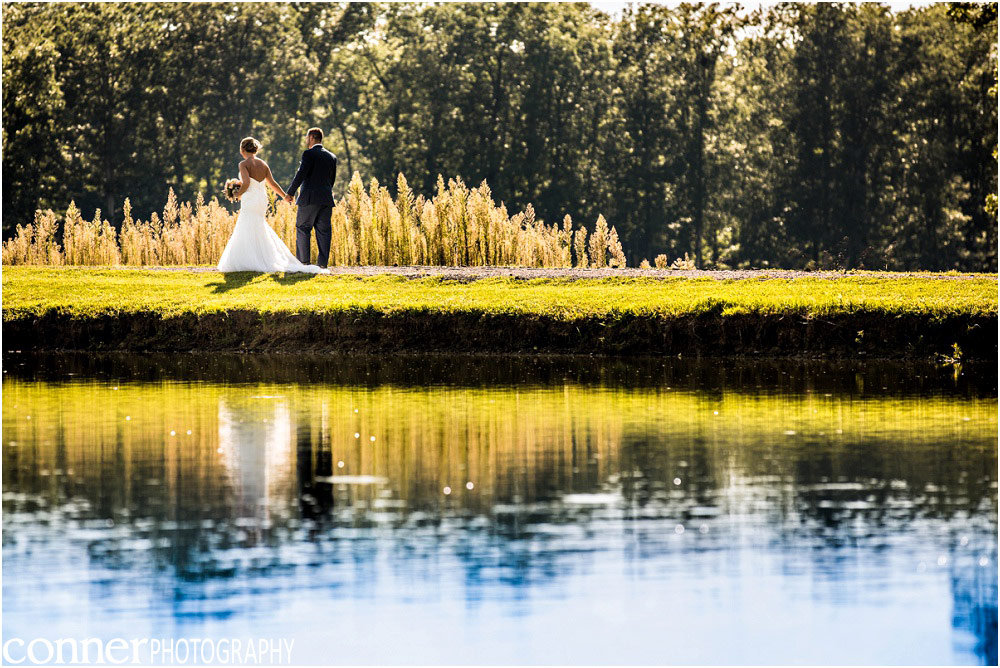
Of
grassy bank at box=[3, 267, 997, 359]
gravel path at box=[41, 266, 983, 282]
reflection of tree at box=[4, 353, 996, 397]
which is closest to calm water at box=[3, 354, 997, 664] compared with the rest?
reflection of tree at box=[4, 353, 996, 397]

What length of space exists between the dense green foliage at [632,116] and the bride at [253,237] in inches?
988

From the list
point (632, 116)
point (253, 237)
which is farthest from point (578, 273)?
point (632, 116)

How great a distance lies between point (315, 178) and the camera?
2031 cm

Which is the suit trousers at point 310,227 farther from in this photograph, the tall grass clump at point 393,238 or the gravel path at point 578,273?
the tall grass clump at point 393,238

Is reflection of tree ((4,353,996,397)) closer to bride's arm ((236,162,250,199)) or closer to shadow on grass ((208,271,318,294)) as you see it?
shadow on grass ((208,271,318,294))

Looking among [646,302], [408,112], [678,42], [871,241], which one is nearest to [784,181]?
[871,241]

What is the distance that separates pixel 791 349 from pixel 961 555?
29.7 feet

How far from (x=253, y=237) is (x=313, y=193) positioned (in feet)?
3.28

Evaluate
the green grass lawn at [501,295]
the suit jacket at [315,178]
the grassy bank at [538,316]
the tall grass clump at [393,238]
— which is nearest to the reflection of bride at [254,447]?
the grassy bank at [538,316]

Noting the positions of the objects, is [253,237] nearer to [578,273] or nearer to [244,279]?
[244,279]

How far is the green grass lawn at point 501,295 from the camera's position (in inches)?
628

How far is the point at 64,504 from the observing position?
25.3 ft

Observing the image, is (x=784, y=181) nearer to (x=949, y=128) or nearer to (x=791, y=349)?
(x=949, y=128)

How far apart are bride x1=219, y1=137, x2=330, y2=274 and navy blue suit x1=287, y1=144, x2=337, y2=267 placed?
15.9 inches
